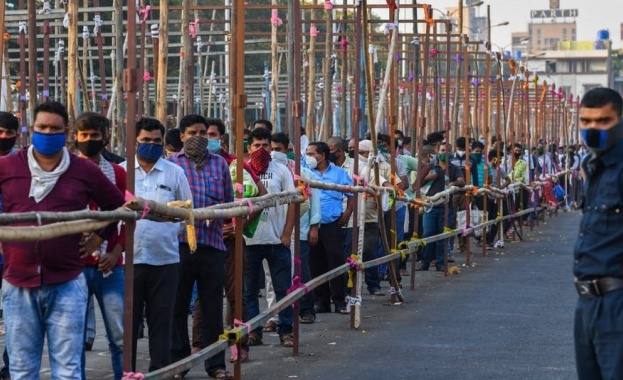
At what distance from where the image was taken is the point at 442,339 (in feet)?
45.1

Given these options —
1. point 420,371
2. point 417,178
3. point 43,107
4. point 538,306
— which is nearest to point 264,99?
point 417,178

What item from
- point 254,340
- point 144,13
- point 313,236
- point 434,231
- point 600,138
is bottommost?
point 434,231

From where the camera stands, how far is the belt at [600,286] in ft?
24.8

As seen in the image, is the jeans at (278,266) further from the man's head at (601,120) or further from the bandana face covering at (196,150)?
the man's head at (601,120)

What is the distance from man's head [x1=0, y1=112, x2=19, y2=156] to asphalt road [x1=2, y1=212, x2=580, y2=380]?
1749 millimetres

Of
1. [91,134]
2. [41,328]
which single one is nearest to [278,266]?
[91,134]

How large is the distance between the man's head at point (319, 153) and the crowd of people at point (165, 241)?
0.07ft

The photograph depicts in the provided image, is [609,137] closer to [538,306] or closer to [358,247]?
[358,247]

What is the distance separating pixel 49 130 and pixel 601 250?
2910 millimetres

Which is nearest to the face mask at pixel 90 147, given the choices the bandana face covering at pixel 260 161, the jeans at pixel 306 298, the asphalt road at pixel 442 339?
the asphalt road at pixel 442 339

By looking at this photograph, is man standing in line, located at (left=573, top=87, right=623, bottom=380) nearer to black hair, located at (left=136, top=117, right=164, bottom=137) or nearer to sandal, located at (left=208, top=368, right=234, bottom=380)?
black hair, located at (left=136, top=117, right=164, bottom=137)

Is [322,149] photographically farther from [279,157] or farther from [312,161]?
[279,157]

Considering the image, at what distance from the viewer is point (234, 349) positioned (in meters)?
10.8

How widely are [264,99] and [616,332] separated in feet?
116
